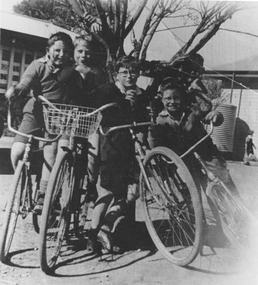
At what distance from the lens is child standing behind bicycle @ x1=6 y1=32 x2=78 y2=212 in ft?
7.52

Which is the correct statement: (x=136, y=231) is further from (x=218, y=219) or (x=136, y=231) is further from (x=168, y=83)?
(x=168, y=83)

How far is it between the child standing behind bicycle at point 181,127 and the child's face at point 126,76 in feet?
0.79

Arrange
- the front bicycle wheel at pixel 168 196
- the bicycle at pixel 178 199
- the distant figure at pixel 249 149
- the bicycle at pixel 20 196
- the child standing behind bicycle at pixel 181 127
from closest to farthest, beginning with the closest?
the bicycle at pixel 20 196, the bicycle at pixel 178 199, the front bicycle wheel at pixel 168 196, the child standing behind bicycle at pixel 181 127, the distant figure at pixel 249 149

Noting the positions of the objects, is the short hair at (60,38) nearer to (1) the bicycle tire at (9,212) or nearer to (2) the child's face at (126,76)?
(2) the child's face at (126,76)

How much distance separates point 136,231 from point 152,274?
62 centimetres

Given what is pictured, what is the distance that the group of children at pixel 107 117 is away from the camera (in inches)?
92.0

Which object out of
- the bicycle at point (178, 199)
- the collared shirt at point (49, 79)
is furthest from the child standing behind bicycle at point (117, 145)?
the collared shirt at point (49, 79)

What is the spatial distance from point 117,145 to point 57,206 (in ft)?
2.15

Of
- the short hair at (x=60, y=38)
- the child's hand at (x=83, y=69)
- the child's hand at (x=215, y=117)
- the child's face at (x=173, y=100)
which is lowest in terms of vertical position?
the child's hand at (x=215, y=117)

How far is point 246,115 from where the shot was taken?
255cm

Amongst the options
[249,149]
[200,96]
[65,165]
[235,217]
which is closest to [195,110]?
[200,96]

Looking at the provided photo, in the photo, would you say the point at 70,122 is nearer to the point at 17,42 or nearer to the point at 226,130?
the point at 17,42

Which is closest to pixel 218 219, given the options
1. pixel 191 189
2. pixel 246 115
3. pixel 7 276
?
pixel 191 189

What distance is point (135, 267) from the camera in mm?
2129
